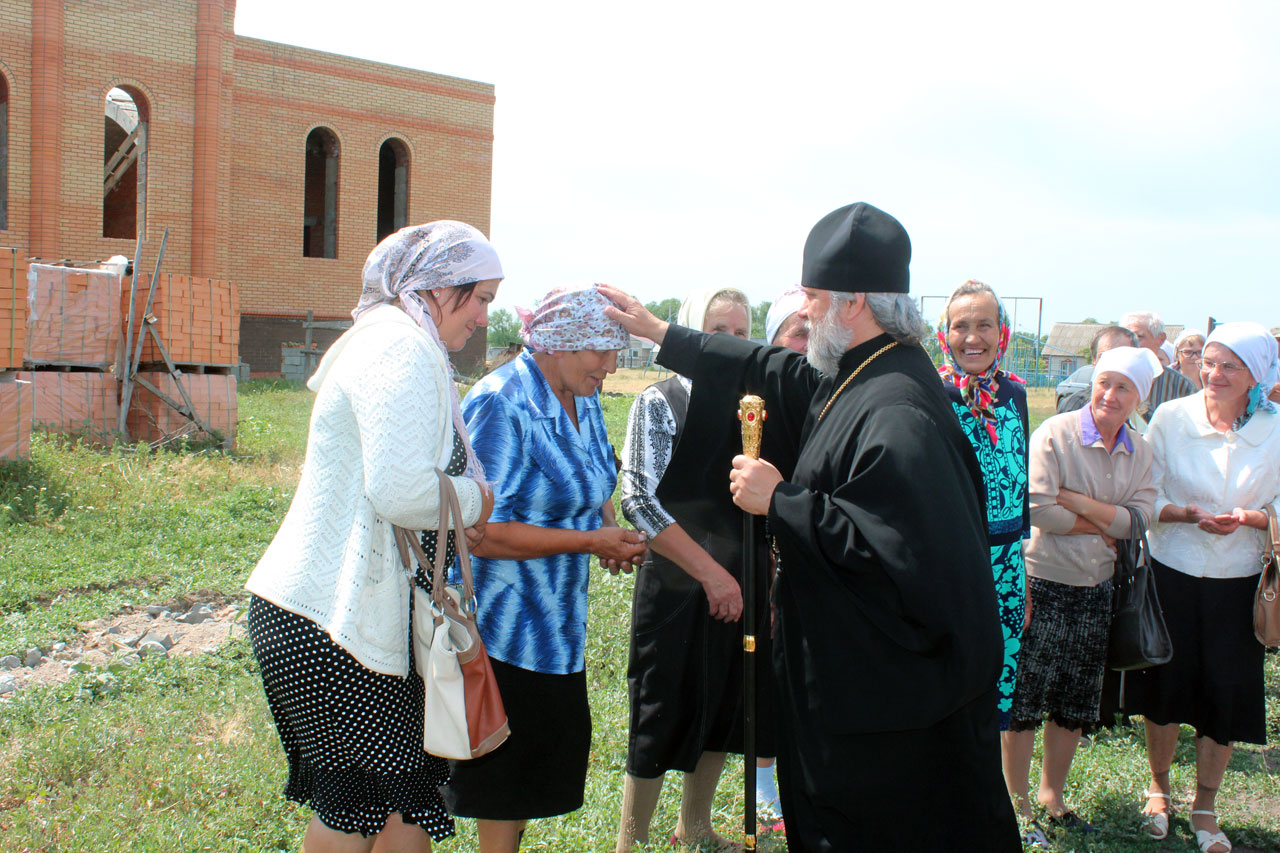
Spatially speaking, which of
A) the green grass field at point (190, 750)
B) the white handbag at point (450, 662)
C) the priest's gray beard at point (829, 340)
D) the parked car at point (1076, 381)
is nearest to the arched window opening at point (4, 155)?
the green grass field at point (190, 750)

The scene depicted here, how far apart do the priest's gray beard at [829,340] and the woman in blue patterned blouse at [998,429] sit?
1259 millimetres

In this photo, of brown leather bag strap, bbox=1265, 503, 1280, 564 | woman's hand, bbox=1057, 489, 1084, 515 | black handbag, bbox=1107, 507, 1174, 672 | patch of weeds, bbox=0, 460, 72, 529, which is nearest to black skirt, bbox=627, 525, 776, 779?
woman's hand, bbox=1057, 489, 1084, 515

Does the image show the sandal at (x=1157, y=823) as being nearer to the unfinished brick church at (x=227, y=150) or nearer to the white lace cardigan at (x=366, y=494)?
the white lace cardigan at (x=366, y=494)

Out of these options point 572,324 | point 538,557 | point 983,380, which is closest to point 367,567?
point 538,557

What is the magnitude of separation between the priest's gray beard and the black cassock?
0.12ft

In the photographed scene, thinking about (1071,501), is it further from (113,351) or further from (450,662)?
(113,351)

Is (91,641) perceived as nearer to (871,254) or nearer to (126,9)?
(871,254)

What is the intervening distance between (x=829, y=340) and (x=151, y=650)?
4.57m

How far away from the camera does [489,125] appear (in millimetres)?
25766

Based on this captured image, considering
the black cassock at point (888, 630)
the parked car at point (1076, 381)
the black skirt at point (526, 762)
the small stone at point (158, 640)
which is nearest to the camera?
the black cassock at point (888, 630)

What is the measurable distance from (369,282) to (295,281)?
72.9 feet

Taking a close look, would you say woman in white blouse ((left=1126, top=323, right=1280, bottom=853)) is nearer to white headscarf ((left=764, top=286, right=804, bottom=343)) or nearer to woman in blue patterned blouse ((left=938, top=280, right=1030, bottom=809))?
woman in blue patterned blouse ((left=938, top=280, right=1030, bottom=809))

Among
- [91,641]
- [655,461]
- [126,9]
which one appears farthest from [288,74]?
[655,461]

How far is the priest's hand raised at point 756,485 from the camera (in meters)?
2.51
